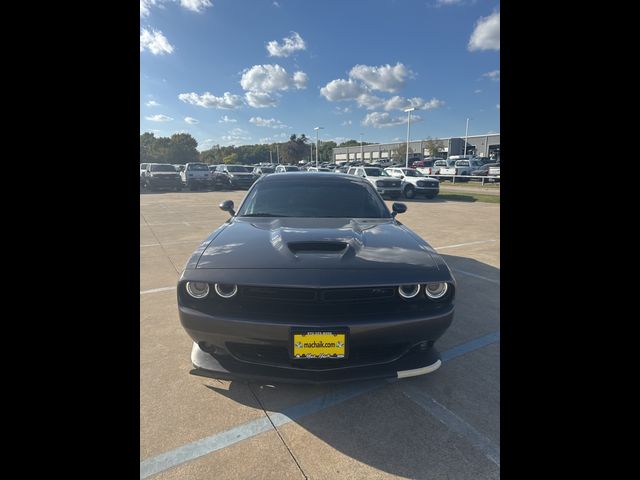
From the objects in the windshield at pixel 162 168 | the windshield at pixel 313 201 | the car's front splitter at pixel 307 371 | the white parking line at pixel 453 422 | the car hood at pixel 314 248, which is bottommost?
the white parking line at pixel 453 422

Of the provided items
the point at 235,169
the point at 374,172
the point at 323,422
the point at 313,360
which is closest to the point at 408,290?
the point at 313,360

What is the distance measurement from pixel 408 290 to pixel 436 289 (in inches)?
7.8

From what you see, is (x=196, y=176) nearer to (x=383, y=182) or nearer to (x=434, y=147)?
(x=383, y=182)

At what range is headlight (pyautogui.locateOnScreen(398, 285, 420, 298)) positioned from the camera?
6.38 feet

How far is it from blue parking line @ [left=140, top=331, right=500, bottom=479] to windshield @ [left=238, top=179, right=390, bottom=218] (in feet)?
5.27

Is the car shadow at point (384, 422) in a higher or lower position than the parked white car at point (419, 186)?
lower

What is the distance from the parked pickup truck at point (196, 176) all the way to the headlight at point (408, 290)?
926 inches

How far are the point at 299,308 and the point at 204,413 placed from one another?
0.92 metres

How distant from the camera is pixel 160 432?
1793 millimetres

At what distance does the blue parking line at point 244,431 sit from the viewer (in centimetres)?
159

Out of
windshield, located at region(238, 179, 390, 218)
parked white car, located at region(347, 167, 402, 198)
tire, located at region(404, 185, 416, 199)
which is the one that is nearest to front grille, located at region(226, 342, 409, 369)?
windshield, located at region(238, 179, 390, 218)

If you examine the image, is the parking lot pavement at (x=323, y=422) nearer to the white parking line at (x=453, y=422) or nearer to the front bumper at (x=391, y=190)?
the white parking line at (x=453, y=422)

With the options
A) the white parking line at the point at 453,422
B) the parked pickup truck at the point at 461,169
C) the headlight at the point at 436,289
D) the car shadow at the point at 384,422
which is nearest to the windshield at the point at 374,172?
the car shadow at the point at 384,422
